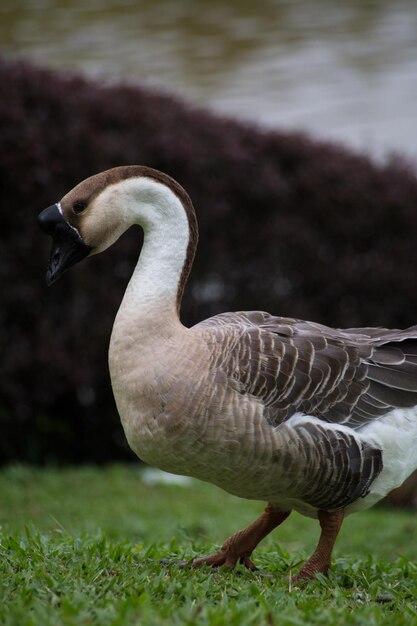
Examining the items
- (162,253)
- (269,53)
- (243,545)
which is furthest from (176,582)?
(269,53)

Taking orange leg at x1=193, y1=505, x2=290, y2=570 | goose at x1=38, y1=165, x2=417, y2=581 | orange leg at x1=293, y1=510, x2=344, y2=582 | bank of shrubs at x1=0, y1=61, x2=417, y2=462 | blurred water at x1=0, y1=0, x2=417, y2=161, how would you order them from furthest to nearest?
blurred water at x1=0, y1=0, x2=417, y2=161, bank of shrubs at x1=0, y1=61, x2=417, y2=462, orange leg at x1=193, y1=505, x2=290, y2=570, orange leg at x1=293, y1=510, x2=344, y2=582, goose at x1=38, y1=165, x2=417, y2=581

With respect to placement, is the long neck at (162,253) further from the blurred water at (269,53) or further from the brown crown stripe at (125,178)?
the blurred water at (269,53)

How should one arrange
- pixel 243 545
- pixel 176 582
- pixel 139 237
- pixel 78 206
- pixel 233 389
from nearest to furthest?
1. pixel 176 582
2. pixel 233 389
3. pixel 78 206
4. pixel 243 545
5. pixel 139 237

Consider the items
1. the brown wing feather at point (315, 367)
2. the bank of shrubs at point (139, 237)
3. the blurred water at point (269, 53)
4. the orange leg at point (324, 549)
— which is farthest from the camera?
the blurred water at point (269, 53)

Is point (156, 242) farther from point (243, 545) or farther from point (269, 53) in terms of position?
point (269, 53)

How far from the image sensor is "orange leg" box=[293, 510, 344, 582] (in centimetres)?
417

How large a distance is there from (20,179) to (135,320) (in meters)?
3.93

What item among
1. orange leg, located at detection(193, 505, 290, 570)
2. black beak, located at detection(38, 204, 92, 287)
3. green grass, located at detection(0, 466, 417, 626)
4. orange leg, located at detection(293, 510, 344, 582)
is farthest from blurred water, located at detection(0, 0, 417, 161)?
orange leg, located at detection(293, 510, 344, 582)

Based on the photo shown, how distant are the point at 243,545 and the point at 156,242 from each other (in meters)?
1.50

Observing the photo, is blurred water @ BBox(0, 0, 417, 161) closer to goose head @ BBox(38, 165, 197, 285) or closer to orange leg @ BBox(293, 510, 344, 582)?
goose head @ BBox(38, 165, 197, 285)

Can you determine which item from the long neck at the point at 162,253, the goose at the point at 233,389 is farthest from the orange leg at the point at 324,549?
the long neck at the point at 162,253

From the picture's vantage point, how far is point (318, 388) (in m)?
4.11

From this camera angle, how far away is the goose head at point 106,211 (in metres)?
4.08

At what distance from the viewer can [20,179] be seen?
7.58 m
